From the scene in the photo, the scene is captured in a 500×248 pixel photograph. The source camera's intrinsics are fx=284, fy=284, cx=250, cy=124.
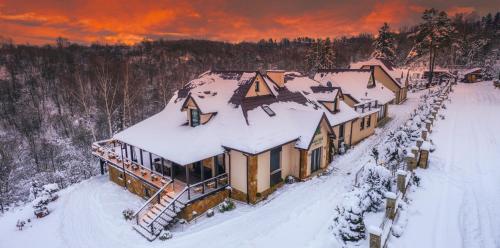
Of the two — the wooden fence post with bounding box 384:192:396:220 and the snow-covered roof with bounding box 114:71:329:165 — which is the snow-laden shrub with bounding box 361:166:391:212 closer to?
the wooden fence post with bounding box 384:192:396:220

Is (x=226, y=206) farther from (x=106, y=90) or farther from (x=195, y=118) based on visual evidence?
(x=106, y=90)

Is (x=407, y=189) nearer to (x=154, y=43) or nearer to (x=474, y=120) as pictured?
(x=474, y=120)

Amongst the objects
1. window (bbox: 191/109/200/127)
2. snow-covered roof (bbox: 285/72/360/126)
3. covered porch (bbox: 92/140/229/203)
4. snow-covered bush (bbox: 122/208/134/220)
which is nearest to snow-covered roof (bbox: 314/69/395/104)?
snow-covered roof (bbox: 285/72/360/126)

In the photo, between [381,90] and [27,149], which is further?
[27,149]

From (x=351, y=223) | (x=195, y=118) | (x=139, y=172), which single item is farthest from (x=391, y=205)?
(x=139, y=172)

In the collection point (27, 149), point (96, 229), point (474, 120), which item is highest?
point (474, 120)

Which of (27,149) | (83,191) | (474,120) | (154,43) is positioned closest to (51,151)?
(27,149)

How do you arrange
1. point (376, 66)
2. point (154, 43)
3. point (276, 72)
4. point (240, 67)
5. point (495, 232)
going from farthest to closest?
point (154, 43) → point (240, 67) → point (376, 66) → point (276, 72) → point (495, 232)
